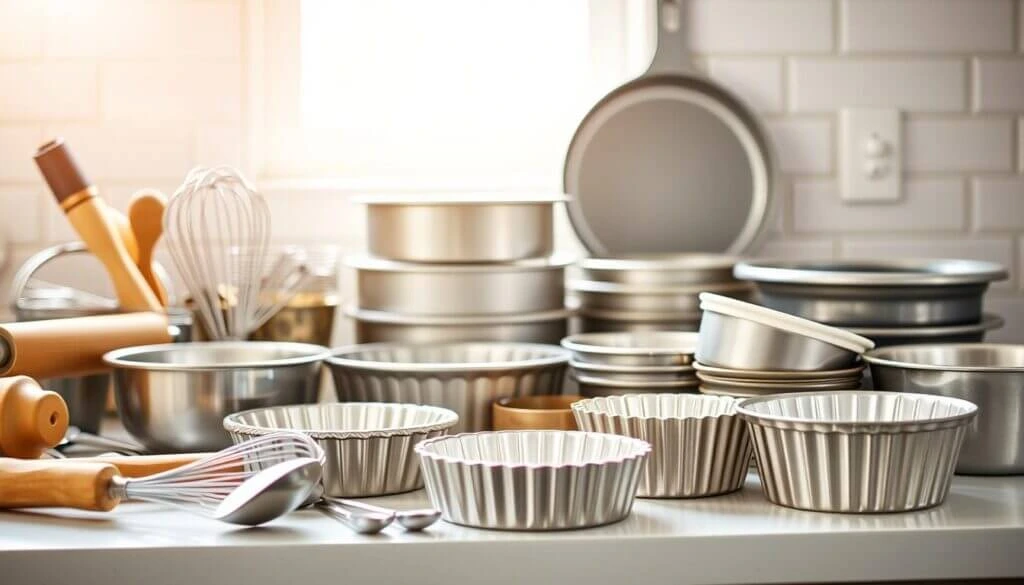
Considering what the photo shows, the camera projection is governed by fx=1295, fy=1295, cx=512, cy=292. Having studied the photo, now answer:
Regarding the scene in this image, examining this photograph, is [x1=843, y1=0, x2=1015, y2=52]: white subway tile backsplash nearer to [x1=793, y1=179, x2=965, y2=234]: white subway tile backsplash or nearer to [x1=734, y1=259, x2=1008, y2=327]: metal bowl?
[x1=793, y1=179, x2=965, y2=234]: white subway tile backsplash

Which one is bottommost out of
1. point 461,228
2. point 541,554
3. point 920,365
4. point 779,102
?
point 541,554

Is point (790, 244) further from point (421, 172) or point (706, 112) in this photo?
point (421, 172)

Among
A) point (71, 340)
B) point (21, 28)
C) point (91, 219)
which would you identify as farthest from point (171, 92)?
point (71, 340)

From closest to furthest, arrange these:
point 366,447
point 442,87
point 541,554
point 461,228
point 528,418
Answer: point 541,554, point 366,447, point 528,418, point 461,228, point 442,87

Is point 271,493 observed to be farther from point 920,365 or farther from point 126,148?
point 126,148

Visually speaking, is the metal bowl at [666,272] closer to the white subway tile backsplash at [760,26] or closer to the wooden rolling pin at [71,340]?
the white subway tile backsplash at [760,26]

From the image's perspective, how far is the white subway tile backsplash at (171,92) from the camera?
1547 mm

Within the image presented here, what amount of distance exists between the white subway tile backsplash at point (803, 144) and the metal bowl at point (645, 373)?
1.72 ft

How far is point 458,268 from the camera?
1287 mm


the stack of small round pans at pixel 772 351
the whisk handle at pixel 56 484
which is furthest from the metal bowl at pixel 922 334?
the whisk handle at pixel 56 484

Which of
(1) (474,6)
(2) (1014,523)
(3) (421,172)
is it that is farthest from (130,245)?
(2) (1014,523)

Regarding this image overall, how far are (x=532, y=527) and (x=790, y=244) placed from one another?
2.67 feet

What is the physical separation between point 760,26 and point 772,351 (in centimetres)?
64

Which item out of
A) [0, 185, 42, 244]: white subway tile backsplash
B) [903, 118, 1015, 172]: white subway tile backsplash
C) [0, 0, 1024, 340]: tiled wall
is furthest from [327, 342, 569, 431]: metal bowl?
[903, 118, 1015, 172]: white subway tile backsplash
